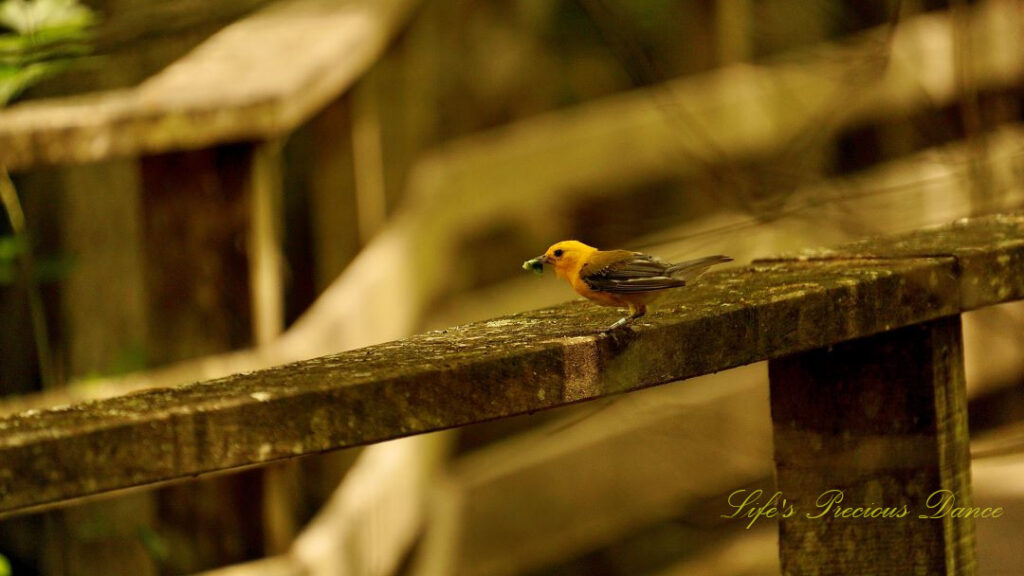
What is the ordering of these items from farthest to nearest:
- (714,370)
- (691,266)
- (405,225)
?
(405,225)
(691,266)
(714,370)

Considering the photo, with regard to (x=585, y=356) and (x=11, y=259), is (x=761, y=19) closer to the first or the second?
(x=11, y=259)

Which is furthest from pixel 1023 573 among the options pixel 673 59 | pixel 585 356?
pixel 673 59

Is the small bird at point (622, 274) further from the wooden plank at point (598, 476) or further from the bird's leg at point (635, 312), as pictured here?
the wooden plank at point (598, 476)

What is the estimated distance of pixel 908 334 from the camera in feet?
6.35

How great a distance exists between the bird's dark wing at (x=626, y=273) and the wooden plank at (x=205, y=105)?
1.13 metres

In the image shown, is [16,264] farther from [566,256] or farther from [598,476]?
[598,476]

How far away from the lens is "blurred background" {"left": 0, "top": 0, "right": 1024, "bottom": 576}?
2.84 m

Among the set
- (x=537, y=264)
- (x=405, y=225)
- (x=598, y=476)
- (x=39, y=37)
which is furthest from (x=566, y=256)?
(x=598, y=476)

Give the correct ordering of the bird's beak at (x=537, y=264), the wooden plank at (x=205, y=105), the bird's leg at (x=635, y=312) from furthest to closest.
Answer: the wooden plank at (x=205, y=105) < the bird's beak at (x=537, y=264) < the bird's leg at (x=635, y=312)

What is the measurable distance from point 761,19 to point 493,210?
2.38m

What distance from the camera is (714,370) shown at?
1.70 metres

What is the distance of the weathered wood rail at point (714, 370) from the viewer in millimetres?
1293

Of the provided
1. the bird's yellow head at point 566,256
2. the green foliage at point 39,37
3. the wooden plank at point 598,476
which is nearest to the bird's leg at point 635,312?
the bird's yellow head at point 566,256

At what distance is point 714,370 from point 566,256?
311 millimetres
